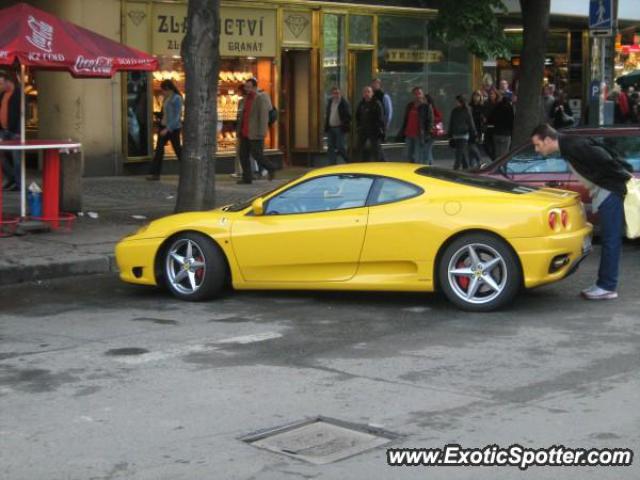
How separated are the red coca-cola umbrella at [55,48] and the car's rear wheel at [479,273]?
591cm

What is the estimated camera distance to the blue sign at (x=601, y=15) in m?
18.8

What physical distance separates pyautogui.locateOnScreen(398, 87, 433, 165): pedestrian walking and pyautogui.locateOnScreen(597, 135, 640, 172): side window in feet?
28.2

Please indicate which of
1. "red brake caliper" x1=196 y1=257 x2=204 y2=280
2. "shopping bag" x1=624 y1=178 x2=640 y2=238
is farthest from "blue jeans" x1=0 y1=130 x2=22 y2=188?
"shopping bag" x1=624 y1=178 x2=640 y2=238

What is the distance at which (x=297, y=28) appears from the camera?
23.5 metres

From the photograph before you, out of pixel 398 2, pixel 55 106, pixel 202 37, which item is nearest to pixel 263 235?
pixel 202 37

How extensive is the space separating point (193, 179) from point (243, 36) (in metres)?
8.57

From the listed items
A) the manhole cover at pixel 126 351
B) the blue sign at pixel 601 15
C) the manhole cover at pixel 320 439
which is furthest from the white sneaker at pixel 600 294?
the blue sign at pixel 601 15

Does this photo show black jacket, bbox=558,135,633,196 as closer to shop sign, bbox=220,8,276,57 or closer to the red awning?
the red awning

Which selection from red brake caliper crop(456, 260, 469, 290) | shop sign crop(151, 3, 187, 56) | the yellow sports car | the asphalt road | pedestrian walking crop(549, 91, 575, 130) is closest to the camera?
the asphalt road

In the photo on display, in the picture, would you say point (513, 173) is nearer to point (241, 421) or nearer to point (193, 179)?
point (193, 179)

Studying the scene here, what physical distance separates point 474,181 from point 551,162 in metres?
3.74

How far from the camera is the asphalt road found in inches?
226

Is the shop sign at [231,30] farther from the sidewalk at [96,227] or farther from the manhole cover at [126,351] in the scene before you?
the manhole cover at [126,351]

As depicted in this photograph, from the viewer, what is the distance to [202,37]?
14.1 m
